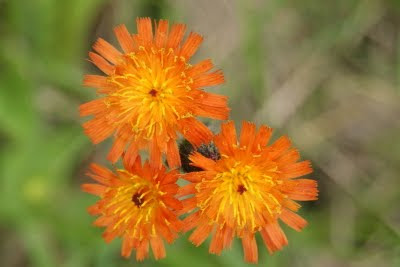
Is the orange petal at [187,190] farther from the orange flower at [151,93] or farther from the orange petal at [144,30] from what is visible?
the orange petal at [144,30]

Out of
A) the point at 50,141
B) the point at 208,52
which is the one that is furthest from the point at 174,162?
the point at 208,52

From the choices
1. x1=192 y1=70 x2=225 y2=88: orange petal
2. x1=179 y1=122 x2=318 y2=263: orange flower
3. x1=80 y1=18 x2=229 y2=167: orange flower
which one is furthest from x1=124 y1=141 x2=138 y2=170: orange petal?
x1=192 y1=70 x2=225 y2=88: orange petal

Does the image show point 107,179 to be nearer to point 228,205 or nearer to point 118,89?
point 118,89

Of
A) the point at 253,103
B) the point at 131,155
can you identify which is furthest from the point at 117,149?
the point at 253,103

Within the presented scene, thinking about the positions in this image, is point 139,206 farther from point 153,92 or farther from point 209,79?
point 209,79

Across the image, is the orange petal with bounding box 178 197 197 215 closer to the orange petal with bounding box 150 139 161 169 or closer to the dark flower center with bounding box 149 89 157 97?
the orange petal with bounding box 150 139 161 169

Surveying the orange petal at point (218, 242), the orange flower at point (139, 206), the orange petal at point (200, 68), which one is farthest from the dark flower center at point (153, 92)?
the orange petal at point (218, 242)

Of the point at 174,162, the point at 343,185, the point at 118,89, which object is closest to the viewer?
the point at 174,162

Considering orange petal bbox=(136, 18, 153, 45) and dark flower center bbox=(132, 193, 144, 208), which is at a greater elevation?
orange petal bbox=(136, 18, 153, 45)
